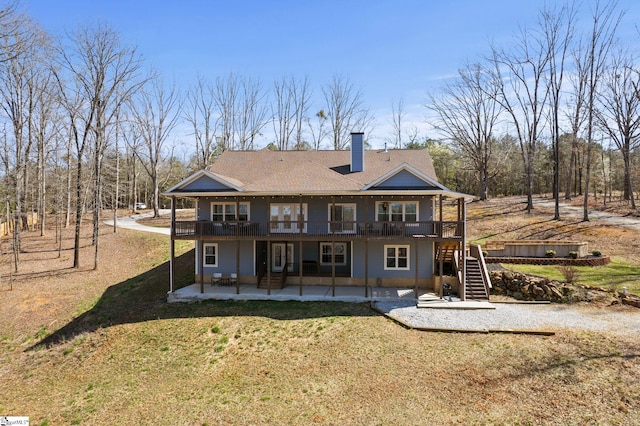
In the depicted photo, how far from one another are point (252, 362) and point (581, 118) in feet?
126

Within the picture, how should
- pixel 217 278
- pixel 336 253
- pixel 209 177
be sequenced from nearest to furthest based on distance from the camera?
pixel 209 177 < pixel 217 278 < pixel 336 253

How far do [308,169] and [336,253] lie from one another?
5169 mm

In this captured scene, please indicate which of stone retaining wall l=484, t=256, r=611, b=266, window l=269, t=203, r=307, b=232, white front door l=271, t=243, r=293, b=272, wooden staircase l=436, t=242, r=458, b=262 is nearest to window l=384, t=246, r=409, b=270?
wooden staircase l=436, t=242, r=458, b=262

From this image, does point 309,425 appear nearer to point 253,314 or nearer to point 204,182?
point 253,314

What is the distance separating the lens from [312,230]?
18.9 meters

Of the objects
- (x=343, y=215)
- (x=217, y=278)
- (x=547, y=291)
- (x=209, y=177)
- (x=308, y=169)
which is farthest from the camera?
(x=308, y=169)

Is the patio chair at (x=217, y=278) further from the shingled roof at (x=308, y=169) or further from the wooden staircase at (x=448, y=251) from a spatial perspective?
the wooden staircase at (x=448, y=251)

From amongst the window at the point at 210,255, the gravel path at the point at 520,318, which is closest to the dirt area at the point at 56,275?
the window at the point at 210,255

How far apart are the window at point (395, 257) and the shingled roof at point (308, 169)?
3742 millimetres

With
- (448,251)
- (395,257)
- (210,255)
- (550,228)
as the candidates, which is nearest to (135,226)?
(210,255)

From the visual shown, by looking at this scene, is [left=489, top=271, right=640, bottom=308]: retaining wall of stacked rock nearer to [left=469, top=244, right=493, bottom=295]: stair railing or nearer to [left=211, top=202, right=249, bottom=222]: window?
[left=469, top=244, right=493, bottom=295]: stair railing

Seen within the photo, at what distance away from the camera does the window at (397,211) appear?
18.5m

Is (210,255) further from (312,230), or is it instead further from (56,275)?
(56,275)

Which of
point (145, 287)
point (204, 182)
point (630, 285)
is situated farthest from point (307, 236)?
point (630, 285)
